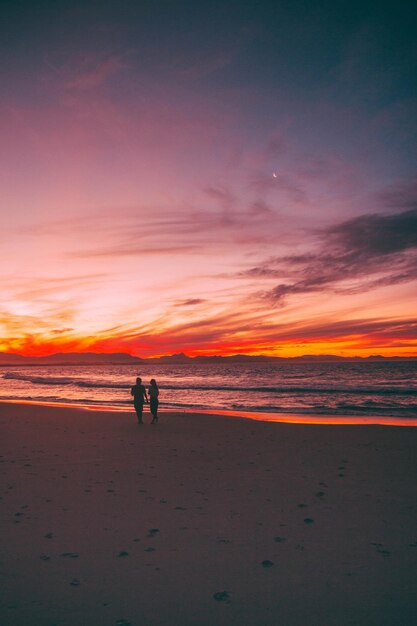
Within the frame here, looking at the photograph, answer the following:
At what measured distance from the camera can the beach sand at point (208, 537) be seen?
13.9 ft

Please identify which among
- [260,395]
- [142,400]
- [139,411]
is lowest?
[260,395]

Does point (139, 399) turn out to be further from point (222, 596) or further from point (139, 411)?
point (222, 596)

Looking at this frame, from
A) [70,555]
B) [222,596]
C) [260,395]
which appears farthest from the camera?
[260,395]

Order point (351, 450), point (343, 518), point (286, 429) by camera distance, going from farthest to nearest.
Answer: point (286, 429), point (351, 450), point (343, 518)

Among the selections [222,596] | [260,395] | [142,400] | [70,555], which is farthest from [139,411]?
[260,395]

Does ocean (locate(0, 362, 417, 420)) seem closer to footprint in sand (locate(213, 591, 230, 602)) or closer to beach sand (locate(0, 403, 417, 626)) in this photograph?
beach sand (locate(0, 403, 417, 626))

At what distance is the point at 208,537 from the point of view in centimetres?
581

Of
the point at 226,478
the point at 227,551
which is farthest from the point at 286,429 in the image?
the point at 227,551

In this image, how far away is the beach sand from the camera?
4230 millimetres

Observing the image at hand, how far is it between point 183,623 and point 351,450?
29.0ft

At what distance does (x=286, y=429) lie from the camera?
51.4 ft

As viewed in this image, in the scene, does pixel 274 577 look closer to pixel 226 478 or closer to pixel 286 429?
pixel 226 478

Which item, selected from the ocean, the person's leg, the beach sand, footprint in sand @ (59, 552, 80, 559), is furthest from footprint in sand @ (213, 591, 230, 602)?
the ocean

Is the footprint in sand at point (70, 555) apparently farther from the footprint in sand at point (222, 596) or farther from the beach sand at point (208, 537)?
the footprint in sand at point (222, 596)
